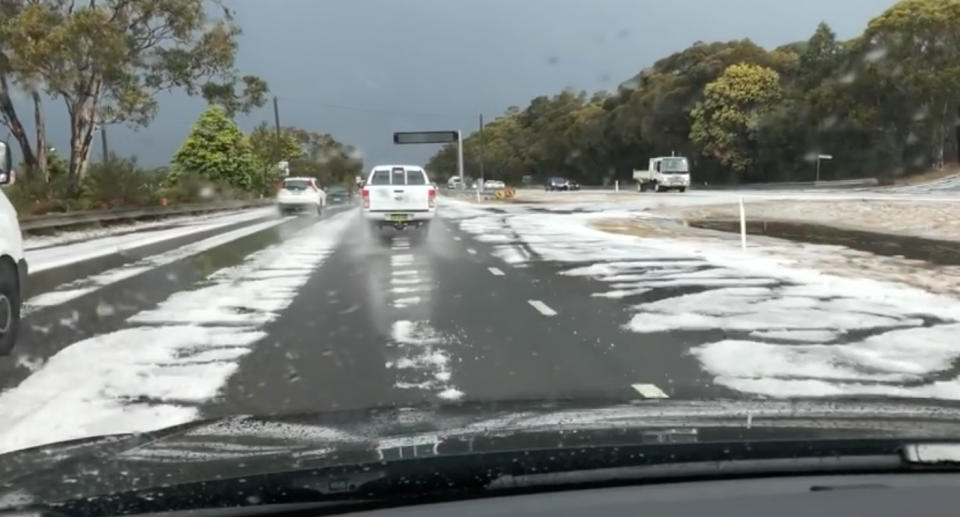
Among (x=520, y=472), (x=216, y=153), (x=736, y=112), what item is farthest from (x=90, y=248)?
A: (x=736, y=112)

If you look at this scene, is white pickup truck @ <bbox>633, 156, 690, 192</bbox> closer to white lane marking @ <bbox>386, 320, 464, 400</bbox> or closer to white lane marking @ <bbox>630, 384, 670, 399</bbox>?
white lane marking @ <bbox>386, 320, 464, 400</bbox>

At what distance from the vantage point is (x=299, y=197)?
45.1m

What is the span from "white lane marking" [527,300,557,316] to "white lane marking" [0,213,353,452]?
2959mm

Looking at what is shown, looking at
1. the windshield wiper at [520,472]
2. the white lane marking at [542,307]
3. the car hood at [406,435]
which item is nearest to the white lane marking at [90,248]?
the white lane marking at [542,307]

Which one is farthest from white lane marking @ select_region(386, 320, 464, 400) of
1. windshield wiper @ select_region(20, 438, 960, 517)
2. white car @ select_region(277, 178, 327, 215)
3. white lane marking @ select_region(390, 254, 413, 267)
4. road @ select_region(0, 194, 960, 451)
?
white car @ select_region(277, 178, 327, 215)

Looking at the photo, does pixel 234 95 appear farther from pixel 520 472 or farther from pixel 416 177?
pixel 520 472

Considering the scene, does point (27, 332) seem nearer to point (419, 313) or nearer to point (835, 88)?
point (419, 313)

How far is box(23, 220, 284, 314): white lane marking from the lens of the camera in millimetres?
13180

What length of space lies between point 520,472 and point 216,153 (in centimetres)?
7937

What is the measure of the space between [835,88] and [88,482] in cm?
6329

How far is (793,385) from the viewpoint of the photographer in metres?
7.59

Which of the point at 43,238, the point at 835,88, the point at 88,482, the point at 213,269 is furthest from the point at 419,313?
the point at 835,88

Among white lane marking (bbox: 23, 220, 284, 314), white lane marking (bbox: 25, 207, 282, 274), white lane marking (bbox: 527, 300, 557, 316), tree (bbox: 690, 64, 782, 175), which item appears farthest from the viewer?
tree (bbox: 690, 64, 782, 175)

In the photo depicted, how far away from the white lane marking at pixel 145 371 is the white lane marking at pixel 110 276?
1407 millimetres
